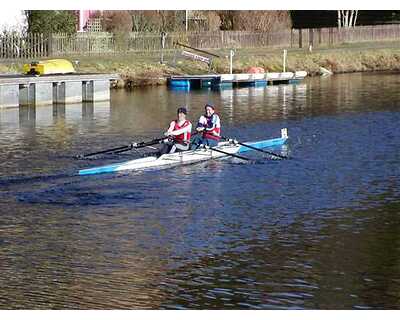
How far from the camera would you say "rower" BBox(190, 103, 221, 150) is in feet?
86.0

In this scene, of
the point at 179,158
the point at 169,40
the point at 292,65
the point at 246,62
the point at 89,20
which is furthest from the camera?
the point at 89,20

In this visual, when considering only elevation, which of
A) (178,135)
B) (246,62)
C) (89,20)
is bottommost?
(178,135)

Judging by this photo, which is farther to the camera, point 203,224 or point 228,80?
point 228,80

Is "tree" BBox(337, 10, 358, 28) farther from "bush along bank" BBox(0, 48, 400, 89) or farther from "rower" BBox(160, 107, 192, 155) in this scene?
"rower" BBox(160, 107, 192, 155)

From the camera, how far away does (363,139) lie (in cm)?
3048

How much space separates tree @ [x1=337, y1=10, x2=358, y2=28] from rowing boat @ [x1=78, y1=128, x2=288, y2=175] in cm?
4514

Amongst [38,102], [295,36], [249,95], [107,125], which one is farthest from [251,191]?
[295,36]

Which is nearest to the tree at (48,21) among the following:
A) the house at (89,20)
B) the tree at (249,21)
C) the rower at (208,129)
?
the house at (89,20)

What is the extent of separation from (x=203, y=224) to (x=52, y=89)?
71.0 feet

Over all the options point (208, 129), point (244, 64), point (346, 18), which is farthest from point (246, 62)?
point (208, 129)

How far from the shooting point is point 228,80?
160 ft

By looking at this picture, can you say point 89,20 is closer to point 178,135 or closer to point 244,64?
point 244,64

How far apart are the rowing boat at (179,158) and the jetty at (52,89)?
12797 millimetres

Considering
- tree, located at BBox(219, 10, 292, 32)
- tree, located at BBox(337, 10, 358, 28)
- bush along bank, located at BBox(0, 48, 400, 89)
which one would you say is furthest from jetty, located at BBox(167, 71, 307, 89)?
tree, located at BBox(337, 10, 358, 28)
